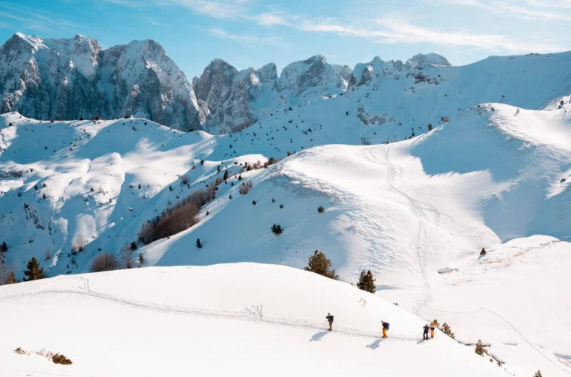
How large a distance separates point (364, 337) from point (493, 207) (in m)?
30.3

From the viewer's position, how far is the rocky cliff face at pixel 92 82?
5581 inches

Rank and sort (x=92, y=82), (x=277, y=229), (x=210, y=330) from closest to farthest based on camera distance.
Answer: (x=210, y=330) < (x=277, y=229) < (x=92, y=82)

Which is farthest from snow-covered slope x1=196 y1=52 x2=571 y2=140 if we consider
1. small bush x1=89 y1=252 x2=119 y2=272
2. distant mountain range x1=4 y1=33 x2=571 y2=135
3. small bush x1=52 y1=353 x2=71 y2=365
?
small bush x1=52 y1=353 x2=71 y2=365

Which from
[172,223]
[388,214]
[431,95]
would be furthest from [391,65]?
[172,223]

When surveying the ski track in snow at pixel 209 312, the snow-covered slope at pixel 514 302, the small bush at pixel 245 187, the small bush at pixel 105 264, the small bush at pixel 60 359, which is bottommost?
the small bush at pixel 105 264

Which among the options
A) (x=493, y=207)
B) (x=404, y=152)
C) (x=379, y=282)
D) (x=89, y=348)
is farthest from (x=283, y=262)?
(x=404, y=152)

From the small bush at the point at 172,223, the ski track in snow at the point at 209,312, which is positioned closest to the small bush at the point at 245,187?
the small bush at the point at 172,223

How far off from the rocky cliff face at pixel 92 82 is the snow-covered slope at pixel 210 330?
156356 mm

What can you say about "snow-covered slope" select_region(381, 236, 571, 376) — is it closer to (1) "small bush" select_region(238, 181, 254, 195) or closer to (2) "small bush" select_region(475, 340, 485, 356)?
(2) "small bush" select_region(475, 340, 485, 356)

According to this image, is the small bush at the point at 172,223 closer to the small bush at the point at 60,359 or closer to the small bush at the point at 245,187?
the small bush at the point at 245,187

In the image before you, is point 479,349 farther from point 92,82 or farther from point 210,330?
point 92,82

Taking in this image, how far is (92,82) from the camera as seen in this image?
163m

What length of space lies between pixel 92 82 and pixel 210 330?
182819mm

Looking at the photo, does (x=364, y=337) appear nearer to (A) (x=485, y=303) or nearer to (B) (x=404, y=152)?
(A) (x=485, y=303)
